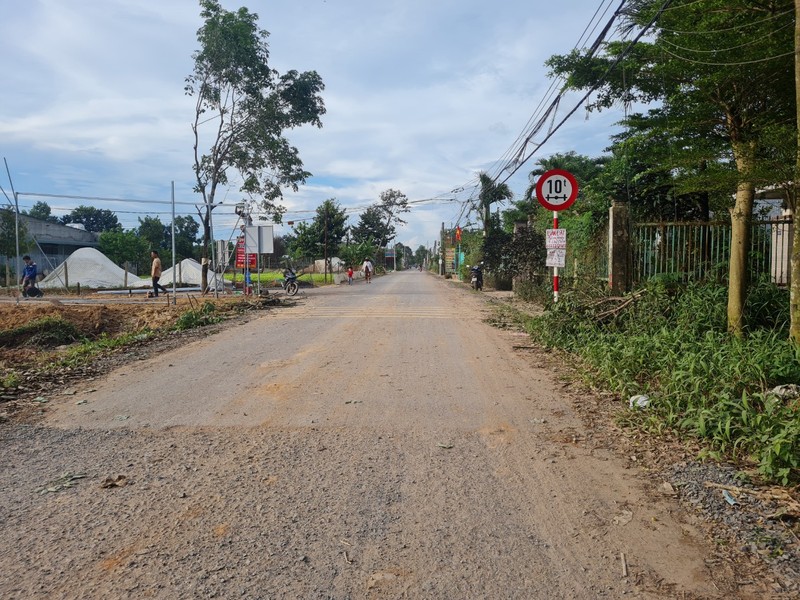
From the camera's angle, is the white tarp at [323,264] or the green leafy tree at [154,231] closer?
the white tarp at [323,264]

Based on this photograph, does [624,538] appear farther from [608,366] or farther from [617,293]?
[617,293]

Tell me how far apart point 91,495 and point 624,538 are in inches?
122

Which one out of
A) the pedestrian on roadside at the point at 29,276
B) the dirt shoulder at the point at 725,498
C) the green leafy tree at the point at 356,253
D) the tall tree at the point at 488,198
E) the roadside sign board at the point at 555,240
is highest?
the tall tree at the point at 488,198

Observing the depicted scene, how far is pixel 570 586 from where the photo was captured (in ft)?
8.75

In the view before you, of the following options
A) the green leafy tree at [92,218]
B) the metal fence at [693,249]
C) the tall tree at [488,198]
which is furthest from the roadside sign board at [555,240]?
the green leafy tree at [92,218]

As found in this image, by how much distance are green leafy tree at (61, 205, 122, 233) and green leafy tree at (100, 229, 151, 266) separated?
2961cm

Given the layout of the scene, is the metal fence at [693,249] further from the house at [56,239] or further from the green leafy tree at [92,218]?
the green leafy tree at [92,218]

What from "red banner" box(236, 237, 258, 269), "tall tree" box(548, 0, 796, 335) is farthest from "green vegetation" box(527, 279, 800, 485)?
"red banner" box(236, 237, 258, 269)

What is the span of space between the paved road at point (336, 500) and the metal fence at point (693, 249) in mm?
5271

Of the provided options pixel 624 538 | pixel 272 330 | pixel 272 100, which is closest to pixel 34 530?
pixel 624 538

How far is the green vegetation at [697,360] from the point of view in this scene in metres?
4.22

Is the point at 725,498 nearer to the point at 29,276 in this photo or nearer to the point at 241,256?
the point at 241,256

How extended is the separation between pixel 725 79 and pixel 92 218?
277ft

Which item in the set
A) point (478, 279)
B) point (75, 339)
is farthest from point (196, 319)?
point (478, 279)
